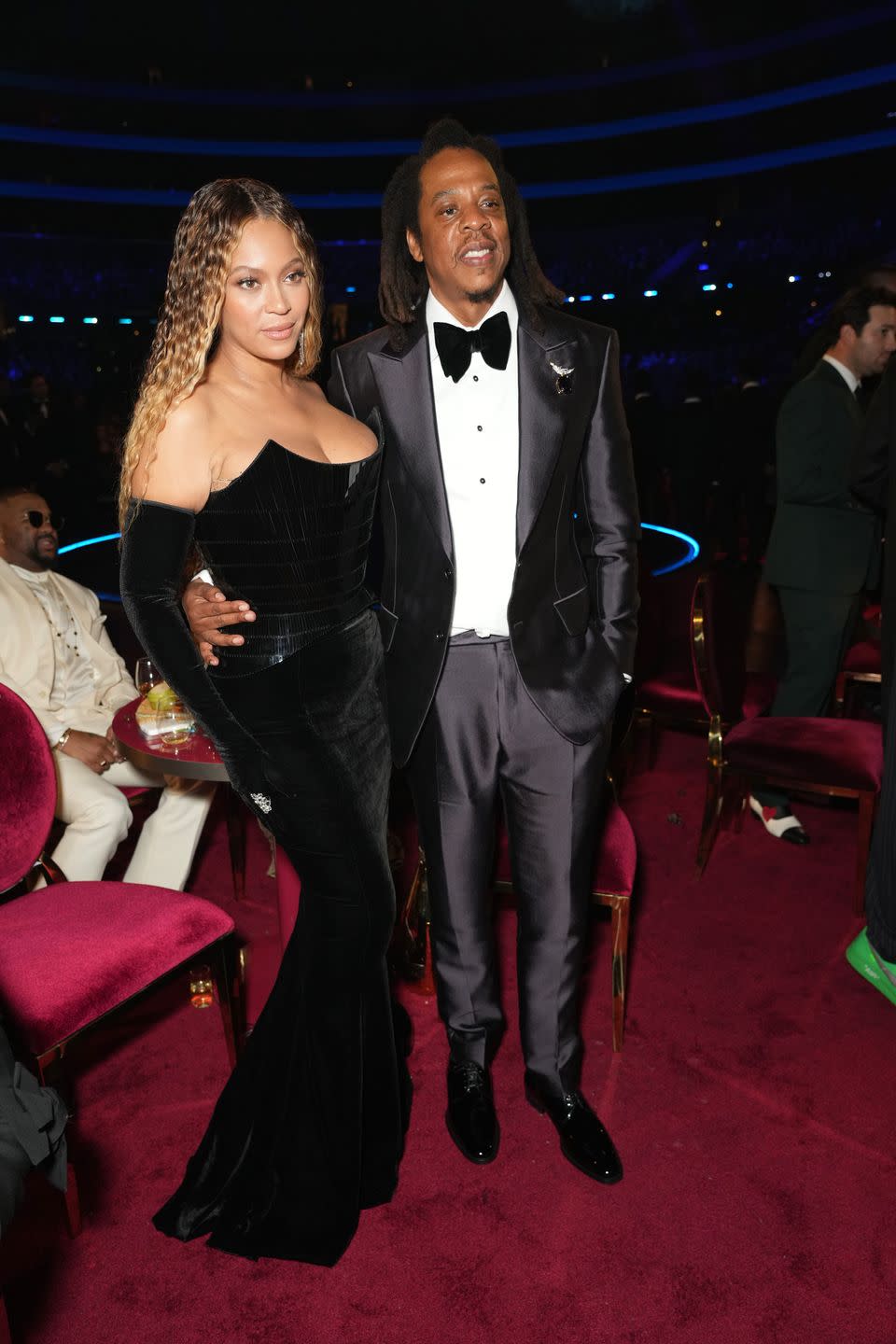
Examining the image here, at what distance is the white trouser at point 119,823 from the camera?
2977mm

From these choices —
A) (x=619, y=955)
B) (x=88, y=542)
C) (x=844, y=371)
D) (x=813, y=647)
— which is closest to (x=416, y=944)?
(x=619, y=955)

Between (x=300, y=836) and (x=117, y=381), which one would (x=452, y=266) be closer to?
(x=300, y=836)

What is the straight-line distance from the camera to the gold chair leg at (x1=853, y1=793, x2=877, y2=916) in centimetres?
317

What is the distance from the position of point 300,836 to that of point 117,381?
35.6ft

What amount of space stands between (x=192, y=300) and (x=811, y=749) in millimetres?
2285

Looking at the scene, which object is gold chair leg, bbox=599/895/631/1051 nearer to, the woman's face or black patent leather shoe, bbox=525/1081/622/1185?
black patent leather shoe, bbox=525/1081/622/1185

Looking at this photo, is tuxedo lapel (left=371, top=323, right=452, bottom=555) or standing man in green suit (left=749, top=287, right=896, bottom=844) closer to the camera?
tuxedo lapel (left=371, top=323, right=452, bottom=555)

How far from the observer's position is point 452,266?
1960mm

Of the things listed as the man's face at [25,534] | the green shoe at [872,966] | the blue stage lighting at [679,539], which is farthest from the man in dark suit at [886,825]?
the blue stage lighting at [679,539]

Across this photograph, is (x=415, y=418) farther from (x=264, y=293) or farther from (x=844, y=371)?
(x=844, y=371)

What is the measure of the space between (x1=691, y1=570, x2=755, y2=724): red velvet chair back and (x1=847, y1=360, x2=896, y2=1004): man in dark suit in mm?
480

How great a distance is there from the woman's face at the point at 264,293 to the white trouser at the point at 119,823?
1506 mm

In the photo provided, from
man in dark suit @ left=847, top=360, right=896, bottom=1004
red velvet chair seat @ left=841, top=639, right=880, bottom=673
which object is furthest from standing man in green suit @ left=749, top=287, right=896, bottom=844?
man in dark suit @ left=847, top=360, right=896, bottom=1004

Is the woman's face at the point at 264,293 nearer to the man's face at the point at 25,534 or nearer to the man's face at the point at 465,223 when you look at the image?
the man's face at the point at 465,223
